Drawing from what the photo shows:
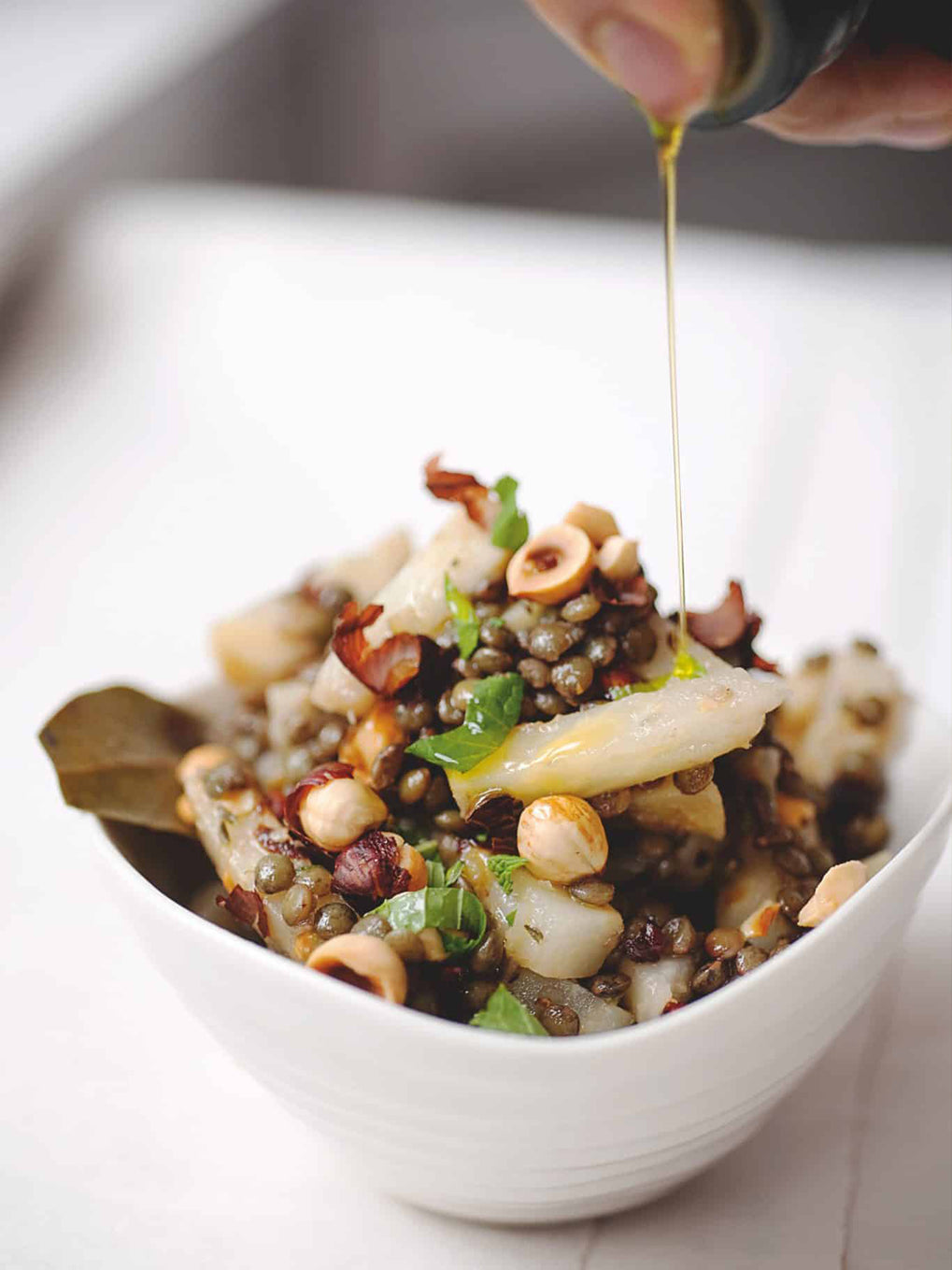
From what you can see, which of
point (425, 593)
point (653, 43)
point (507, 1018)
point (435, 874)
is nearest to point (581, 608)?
point (425, 593)

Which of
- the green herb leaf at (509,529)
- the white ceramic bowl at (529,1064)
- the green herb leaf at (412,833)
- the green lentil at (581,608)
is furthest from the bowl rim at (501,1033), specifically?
the green herb leaf at (509,529)

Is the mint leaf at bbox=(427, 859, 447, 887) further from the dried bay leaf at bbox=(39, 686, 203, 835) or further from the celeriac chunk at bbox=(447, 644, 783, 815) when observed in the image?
the dried bay leaf at bbox=(39, 686, 203, 835)

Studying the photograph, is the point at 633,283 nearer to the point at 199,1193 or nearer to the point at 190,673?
the point at 190,673

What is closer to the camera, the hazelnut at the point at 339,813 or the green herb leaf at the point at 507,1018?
the green herb leaf at the point at 507,1018

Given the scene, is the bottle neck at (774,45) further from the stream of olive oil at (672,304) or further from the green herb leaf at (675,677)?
the green herb leaf at (675,677)

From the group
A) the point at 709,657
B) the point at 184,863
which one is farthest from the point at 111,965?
the point at 709,657

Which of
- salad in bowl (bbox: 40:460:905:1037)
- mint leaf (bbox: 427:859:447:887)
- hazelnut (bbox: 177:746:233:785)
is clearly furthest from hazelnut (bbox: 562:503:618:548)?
hazelnut (bbox: 177:746:233:785)

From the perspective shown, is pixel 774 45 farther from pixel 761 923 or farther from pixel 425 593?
pixel 761 923
